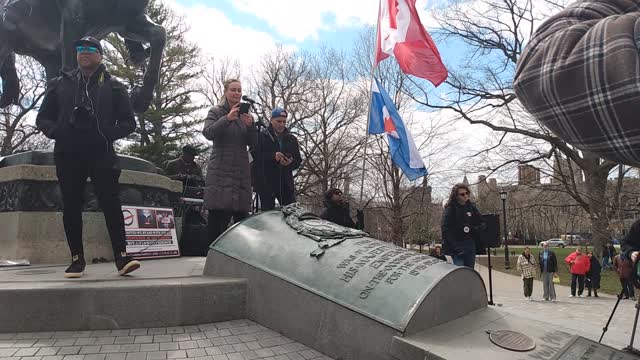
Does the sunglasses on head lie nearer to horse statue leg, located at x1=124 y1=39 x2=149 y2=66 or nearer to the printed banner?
the printed banner

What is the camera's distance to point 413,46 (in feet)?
28.7

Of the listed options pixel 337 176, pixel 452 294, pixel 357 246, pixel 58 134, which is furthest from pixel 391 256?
pixel 337 176

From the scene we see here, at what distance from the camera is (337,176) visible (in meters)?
30.3

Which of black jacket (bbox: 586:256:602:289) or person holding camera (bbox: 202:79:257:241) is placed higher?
person holding camera (bbox: 202:79:257:241)

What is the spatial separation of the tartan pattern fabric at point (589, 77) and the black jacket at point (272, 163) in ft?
14.5

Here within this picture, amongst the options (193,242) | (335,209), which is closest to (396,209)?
(335,209)

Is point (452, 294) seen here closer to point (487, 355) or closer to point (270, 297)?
point (487, 355)

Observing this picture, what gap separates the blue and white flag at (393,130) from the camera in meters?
9.78

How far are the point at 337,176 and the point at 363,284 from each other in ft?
89.4

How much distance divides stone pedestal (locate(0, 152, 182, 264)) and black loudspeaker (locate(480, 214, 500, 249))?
16.7ft

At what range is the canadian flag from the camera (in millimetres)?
8570

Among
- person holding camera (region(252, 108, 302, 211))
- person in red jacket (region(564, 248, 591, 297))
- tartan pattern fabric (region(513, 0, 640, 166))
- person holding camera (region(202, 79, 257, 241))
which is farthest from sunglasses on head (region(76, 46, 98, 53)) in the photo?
person in red jacket (region(564, 248, 591, 297))

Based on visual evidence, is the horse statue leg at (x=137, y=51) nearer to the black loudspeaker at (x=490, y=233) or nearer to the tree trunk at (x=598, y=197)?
the black loudspeaker at (x=490, y=233)

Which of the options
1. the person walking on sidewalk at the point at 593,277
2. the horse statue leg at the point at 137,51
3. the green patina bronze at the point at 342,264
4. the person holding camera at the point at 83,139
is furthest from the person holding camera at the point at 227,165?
the person walking on sidewalk at the point at 593,277
